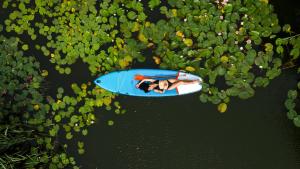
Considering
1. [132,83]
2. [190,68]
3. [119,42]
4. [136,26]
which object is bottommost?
[132,83]

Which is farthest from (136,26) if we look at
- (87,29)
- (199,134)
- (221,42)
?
(199,134)

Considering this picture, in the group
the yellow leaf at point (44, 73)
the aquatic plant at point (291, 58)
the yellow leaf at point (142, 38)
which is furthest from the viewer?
the yellow leaf at point (44, 73)

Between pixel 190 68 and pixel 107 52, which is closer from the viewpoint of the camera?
pixel 190 68

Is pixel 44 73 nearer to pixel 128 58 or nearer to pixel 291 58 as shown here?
pixel 128 58

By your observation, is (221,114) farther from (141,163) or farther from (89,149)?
(89,149)

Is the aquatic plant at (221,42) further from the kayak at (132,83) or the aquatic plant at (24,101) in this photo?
the aquatic plant at (24,101)

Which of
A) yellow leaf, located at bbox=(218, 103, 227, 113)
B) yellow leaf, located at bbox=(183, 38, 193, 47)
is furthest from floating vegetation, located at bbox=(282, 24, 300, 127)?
yellow leaf, located at bbox=(183, 38, 193, 47)

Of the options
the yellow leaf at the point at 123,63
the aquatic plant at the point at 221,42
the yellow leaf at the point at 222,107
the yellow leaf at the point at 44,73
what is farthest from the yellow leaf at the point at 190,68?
the yellow leaf at the point at 44,73

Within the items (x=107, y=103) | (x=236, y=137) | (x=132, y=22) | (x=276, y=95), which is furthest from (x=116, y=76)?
(x=276, y=95)
